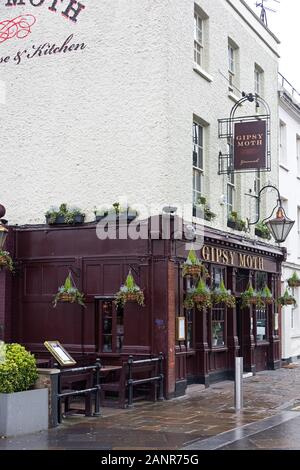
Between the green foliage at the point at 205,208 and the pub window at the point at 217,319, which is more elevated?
the green foliage at the point at 205,208

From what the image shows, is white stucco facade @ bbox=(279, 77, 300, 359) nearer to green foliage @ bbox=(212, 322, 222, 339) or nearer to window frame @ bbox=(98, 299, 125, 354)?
green foliage @ bbox=(212, 322, 222, 339)

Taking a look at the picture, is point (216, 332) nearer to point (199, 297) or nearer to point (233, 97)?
point (199, 297)

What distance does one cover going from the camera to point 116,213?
49.5 feet

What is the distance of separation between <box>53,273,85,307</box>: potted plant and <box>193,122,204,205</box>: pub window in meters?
3.73

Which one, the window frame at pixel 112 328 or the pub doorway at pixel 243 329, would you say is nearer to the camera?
the window frame at pixel 112 328

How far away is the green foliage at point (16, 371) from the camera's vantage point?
10500 mm

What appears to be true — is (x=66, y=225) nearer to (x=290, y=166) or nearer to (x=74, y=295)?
(x=74, y=295)

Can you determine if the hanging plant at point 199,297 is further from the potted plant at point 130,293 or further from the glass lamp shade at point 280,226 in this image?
the glass lamp shade at point 280,226

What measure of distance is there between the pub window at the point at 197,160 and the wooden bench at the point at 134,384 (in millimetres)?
4523

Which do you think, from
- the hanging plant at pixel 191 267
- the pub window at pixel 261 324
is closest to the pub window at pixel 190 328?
the hanging plant at pixel 191 267

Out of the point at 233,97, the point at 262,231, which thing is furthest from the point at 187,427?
the point at 233,97

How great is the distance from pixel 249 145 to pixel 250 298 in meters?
4.16

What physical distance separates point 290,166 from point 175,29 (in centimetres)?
1049

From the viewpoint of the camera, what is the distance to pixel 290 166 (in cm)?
2498
